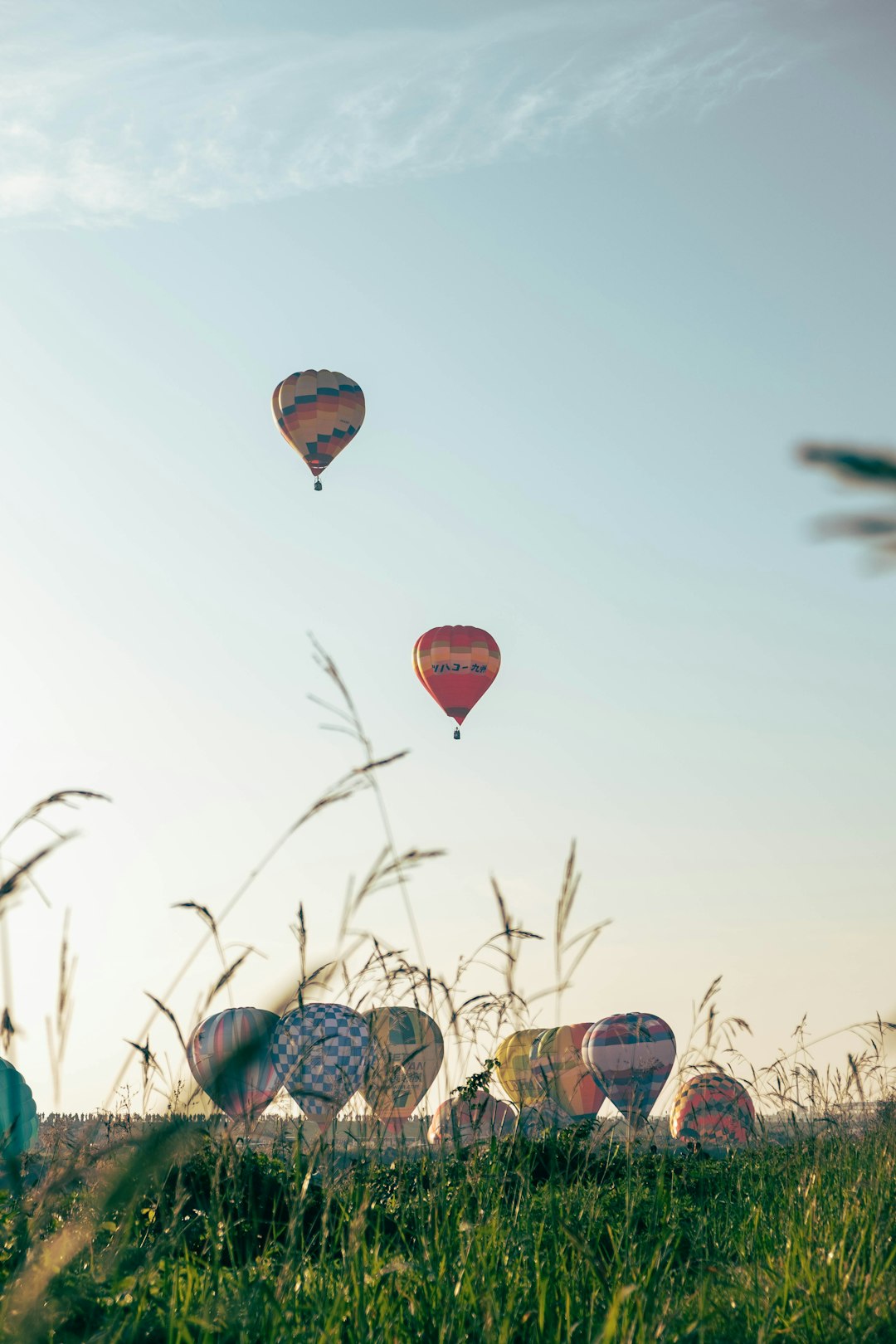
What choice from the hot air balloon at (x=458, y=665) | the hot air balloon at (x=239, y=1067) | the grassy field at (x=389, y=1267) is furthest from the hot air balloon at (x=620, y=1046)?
the hot air balloon at (x=239, y=1067)

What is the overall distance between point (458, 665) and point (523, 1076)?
116 feet

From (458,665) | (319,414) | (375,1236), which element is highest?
(319,414)

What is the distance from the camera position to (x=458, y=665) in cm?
4197

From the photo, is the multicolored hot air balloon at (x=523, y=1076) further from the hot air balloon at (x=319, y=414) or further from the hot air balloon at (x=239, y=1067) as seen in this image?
the hot air balloon at (x=319, y=414)

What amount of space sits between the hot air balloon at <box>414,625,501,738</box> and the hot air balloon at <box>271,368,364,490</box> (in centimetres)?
688

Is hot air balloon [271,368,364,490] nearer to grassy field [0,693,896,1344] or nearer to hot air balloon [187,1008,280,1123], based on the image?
grassy field [0,693,896,1344]

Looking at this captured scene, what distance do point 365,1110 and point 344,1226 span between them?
42.2 inches

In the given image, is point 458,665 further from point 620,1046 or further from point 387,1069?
point 387,1069

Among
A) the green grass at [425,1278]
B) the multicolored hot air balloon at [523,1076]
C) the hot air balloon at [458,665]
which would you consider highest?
the hot air balloon at [458,665]

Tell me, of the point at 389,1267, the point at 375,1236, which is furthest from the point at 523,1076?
the point at 389,1267

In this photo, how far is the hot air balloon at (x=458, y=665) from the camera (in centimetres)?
4200

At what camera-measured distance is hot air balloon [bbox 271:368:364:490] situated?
140ft

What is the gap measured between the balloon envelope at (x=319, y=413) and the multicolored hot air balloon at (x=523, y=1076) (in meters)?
36.3

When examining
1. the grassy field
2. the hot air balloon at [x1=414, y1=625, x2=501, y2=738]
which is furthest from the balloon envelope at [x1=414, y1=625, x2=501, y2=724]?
the grassy field
